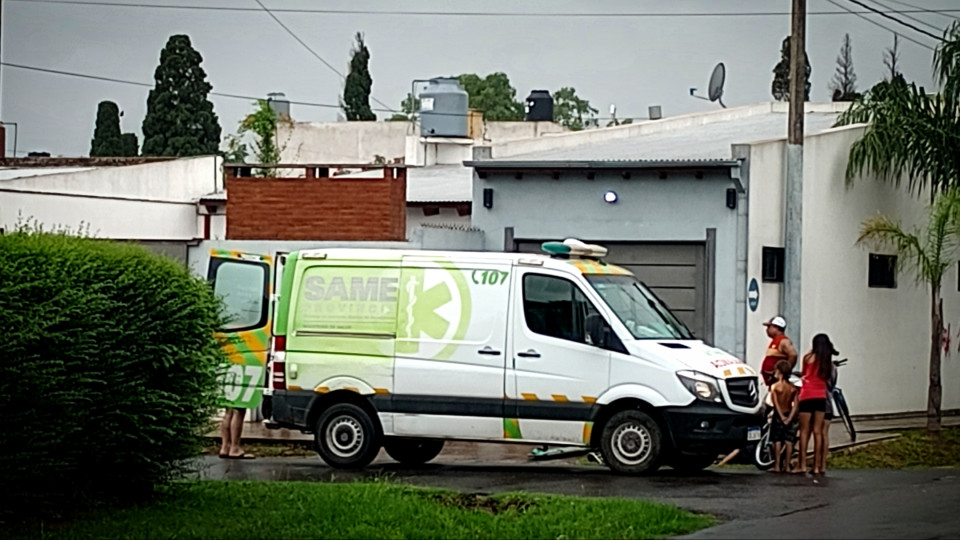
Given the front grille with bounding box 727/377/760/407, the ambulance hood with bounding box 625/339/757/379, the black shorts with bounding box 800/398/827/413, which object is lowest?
the black shorts with bounding box 800/398/827/413

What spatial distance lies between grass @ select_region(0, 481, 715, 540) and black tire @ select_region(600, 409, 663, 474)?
10.4 feet

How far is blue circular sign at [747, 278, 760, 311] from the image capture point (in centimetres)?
2325

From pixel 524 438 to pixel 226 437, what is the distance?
406cm

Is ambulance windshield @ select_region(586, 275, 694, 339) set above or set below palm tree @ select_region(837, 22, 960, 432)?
below

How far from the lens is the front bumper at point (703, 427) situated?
16.5m

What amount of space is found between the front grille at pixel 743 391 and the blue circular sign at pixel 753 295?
6195mm

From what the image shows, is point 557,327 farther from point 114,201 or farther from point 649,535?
point 114,201

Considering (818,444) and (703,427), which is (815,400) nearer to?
(818,444)

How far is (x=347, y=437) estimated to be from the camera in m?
17.6

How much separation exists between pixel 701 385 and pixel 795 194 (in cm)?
809

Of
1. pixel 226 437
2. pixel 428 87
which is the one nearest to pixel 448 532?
pixel 226 437

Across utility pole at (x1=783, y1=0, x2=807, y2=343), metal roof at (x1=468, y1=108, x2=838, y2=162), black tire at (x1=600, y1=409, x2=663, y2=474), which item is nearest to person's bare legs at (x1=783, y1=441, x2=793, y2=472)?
black tire at (x1=600, y1=409, x2=663, y2=474)

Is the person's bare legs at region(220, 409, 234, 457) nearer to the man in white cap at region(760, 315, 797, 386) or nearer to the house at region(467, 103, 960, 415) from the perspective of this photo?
the man in white cap at region(760, 315, 797, 386)

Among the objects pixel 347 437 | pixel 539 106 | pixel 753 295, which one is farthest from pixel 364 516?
pixel 539 106
